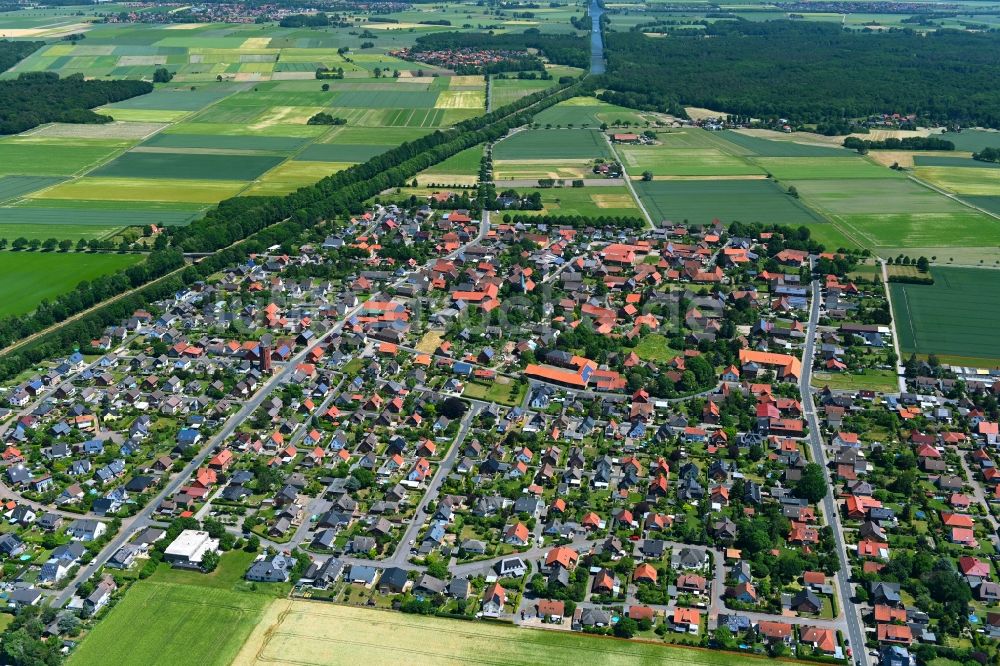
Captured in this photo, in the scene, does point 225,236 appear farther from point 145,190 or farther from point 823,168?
point 823,168

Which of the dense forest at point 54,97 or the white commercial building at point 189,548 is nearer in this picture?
the white commercial building at point 189,548

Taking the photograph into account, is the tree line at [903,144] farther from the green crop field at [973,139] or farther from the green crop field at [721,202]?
the green crop field at [721,202]

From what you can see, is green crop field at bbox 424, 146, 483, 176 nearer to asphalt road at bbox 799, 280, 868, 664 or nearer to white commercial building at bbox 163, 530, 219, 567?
asphalt road at bbox 799, 280, 868, 664

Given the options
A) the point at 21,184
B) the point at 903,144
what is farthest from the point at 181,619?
→ the point at 903,144

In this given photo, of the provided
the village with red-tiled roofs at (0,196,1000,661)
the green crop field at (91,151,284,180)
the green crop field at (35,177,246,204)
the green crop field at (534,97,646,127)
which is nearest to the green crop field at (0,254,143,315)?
the village with red-tiled roofs at (0,196,1000,661)

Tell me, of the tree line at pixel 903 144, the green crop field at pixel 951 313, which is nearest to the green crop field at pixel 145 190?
the green crop field at pixel 951 313

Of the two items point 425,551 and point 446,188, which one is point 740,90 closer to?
point 446,188

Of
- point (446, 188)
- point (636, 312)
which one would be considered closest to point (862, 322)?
point (636, 312)
